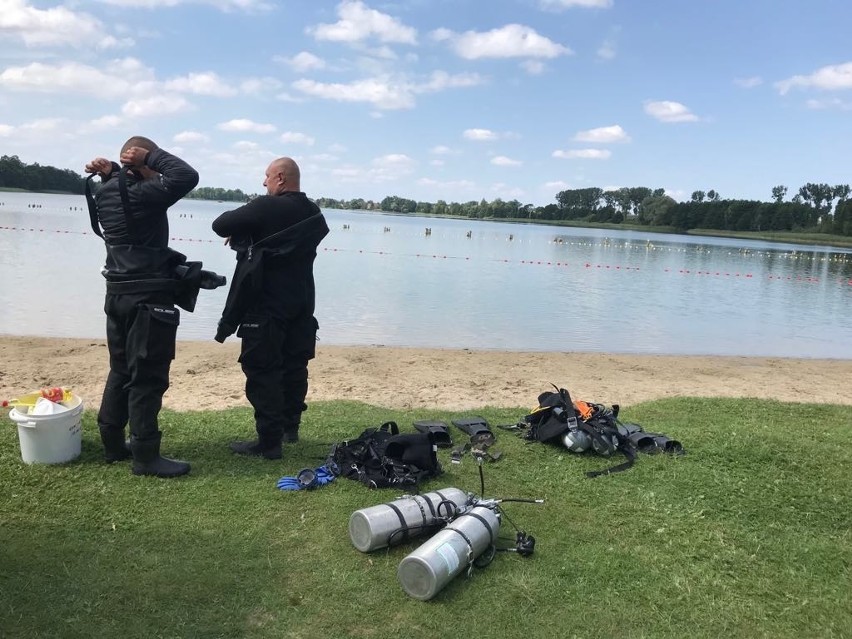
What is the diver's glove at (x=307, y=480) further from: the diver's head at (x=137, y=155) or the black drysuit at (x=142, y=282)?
the diver's head at (x=137, y=155)

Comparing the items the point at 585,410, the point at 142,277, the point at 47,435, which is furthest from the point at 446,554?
the point at 47,435

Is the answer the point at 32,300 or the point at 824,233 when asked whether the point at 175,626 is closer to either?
the point at 32,300

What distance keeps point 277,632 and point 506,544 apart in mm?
1497

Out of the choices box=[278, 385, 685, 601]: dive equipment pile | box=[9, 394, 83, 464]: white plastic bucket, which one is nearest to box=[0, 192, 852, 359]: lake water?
box=[278, 385, 685, 601]: dive equipment pile

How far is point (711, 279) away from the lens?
105 ft

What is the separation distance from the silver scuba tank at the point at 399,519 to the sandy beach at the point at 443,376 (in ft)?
12.1

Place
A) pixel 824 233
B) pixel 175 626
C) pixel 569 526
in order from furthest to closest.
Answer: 1. pixel 824 233
2. pixel 569 526
3. pixel 175 626

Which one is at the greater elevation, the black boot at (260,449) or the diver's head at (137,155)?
the diver's head at (137,155)

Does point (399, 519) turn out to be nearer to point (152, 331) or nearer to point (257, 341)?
point (257, 341)

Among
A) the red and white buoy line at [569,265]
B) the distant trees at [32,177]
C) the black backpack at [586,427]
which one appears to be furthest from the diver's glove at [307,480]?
the distant trees at [32,177]

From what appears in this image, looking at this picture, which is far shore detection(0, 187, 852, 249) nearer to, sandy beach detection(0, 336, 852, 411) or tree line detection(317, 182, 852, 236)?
tree line detection(317, 182, 852, 236)

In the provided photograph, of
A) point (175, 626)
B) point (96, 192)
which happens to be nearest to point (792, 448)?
point (175, 626)

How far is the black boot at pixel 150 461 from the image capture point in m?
4.48

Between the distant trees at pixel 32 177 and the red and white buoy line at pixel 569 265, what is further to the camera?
the distant trees at pixel 32 177
